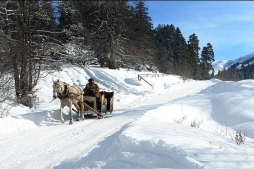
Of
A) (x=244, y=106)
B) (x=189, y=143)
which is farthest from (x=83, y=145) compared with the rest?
(x=244, y=106)

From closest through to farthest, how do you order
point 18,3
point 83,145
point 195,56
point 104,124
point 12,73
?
point 83,145 → point 104,124 → point 12,73 → point 18,3 → point 195,56

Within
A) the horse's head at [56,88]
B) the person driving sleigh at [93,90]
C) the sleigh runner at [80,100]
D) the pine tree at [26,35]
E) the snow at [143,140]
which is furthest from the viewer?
the pine tree at [26,35]

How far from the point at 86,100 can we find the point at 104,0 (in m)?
17.9

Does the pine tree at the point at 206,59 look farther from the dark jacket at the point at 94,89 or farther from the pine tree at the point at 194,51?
the dark jacket at the point at 94,89

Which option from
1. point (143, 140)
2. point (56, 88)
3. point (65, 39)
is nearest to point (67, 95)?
point (56, 88)

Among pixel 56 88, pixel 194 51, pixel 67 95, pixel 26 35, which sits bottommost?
pixel 67 95

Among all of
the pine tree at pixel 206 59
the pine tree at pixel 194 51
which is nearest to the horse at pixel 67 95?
the pine tree at pixel 194 51

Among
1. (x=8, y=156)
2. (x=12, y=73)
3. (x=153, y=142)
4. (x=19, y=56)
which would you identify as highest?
(x=19, y=56)

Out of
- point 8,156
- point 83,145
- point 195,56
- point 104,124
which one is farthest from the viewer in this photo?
point 195,56

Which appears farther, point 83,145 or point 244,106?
point 244,106

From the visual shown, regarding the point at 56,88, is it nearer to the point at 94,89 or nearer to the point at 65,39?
the point at 94,89

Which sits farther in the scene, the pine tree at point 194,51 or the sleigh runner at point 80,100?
the pine tree at point 194,51

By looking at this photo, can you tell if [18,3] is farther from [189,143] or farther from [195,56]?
[195,56]

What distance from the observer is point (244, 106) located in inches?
423
